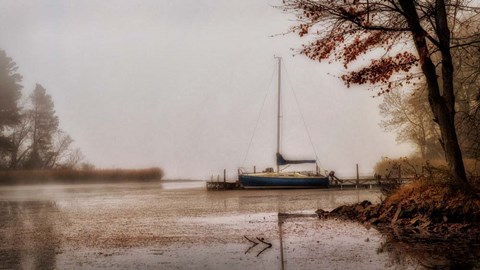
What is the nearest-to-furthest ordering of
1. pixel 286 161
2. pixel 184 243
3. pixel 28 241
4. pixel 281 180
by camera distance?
pixel 184 243
pixel 28 241
pixel 281 180
pixel 286 161

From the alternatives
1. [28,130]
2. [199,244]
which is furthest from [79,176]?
[199,244]

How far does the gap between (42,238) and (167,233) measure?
3.01 metres

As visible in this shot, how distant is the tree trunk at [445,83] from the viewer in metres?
12.6

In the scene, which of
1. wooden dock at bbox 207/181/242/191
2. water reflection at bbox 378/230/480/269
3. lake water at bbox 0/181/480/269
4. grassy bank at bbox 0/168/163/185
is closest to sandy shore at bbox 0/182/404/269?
lake water at bbox 0/181/480/269

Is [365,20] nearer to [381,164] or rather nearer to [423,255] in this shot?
[423,255]

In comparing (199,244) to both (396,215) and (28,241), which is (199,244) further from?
(396,215)

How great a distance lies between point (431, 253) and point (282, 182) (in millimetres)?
30581

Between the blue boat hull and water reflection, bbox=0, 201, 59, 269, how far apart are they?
22287mm

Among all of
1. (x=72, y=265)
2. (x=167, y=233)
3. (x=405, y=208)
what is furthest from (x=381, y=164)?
(x=72, y=265)

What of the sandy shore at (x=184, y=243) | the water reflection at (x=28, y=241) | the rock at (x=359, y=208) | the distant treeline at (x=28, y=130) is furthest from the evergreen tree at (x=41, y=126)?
the rock at (x=359, y=208)

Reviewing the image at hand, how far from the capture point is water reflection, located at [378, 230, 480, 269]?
7418 millimetres

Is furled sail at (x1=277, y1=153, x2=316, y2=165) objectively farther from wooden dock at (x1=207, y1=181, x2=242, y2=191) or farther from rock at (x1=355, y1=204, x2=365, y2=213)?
rock at (x1=355, y1=204, x2=365, y2=213)

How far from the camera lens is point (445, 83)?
13094 mm

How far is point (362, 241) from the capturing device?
10219 millimetres
